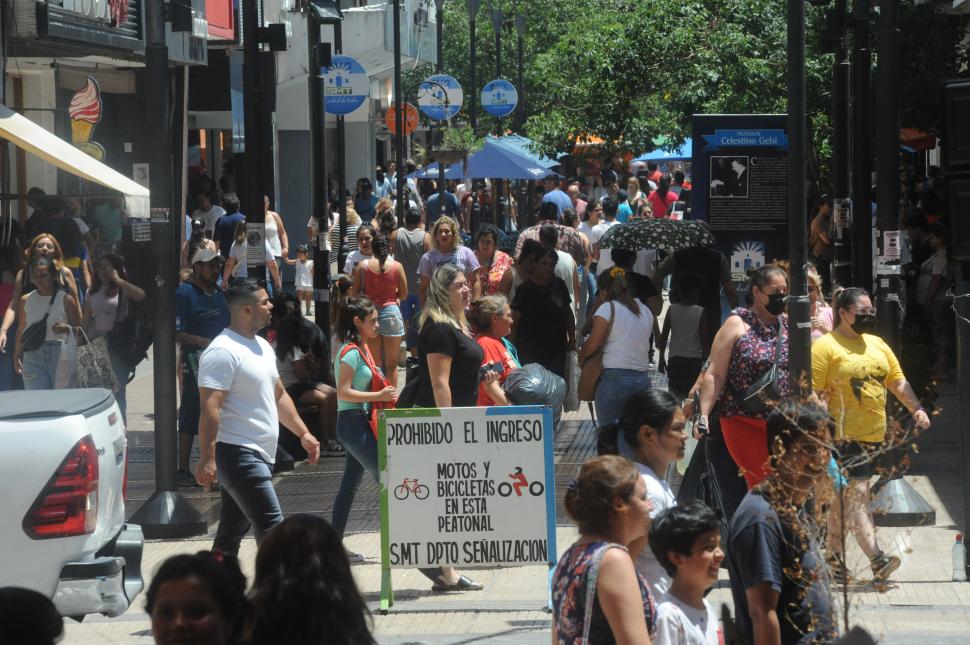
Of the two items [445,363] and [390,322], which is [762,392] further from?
[390,322]

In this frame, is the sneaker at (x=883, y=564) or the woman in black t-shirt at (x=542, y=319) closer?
the sneaker at (x=883, y=564)

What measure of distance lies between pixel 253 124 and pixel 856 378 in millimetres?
5909

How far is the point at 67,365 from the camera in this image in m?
11.9

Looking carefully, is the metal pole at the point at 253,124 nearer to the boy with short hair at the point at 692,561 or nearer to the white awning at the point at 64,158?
the white awning at the point at 64,158

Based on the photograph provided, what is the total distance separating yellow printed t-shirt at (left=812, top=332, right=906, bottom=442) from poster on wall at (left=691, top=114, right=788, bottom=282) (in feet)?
17.0

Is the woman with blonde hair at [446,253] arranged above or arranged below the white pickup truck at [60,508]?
above

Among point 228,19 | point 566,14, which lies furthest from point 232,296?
point 566,14

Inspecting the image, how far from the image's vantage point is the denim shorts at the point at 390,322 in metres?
14.6

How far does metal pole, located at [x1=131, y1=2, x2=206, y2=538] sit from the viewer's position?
10.3 m

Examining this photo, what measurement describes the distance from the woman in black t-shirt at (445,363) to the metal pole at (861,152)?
4.68m

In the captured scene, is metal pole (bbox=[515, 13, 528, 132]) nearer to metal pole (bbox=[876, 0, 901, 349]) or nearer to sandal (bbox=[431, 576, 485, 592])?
metal pole (bbox=[876, 0, 901, 349])

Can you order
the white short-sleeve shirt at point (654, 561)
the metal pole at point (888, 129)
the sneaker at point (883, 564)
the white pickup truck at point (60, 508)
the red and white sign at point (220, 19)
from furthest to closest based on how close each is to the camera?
1. the red and white sign at point (220, 19)
2. the metal pole at point (888, 129)
3. the sneaker at point (883, 564)
4. the white pickup truck at point (60, 508)
5. the white short-sleeve shirt at point (654, 561)

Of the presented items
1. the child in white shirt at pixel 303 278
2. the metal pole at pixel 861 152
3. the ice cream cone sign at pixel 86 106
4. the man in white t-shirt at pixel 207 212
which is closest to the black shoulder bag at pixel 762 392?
the metal pole at pixel 861 152

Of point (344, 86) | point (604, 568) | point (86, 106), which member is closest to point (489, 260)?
point (86, 106)
